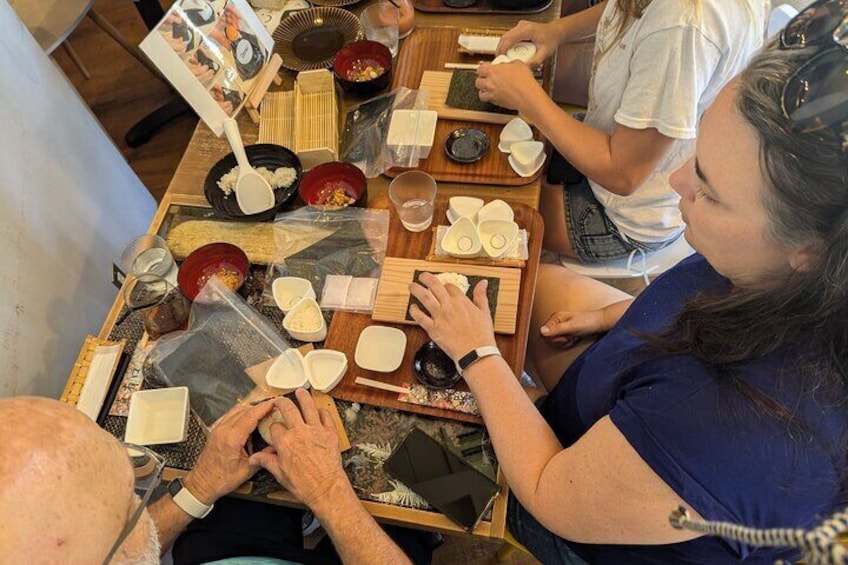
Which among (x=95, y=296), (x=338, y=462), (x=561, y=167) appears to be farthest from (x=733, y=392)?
(x=95, y=296)

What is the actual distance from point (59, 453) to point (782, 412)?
98cm

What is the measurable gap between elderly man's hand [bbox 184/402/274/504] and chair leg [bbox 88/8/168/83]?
6.72 ft

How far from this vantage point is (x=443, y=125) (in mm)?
1590

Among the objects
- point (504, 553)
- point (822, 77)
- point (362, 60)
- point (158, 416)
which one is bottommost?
point (504, 553)

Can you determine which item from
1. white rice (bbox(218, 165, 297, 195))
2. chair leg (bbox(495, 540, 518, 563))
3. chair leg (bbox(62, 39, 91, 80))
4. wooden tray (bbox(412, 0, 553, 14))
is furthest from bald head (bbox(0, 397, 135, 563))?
chair leg (bbox(62, 39, 91, 80))

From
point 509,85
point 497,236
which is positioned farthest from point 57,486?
point 509,85

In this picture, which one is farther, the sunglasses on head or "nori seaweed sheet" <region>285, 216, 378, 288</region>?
"nori seaweed sheet" <region>285, 216, 378, 288</region>

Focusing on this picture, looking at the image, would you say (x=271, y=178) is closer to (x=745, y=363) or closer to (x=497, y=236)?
(x=497, y=236)

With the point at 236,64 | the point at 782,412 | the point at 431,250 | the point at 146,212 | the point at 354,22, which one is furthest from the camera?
the point at 146,212

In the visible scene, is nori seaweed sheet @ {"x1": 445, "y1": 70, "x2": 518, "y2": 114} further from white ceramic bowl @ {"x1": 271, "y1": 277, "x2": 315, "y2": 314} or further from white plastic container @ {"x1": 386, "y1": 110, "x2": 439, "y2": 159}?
white ceramic bowl @ {"x1": 271, "y1": 277, "x2": 315, "y2": 314}

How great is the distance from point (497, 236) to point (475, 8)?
0.87 metres

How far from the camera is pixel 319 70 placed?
165 cm

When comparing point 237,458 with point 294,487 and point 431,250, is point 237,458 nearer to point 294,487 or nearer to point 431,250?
point 294,487

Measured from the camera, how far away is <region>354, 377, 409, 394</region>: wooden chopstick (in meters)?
1.18
